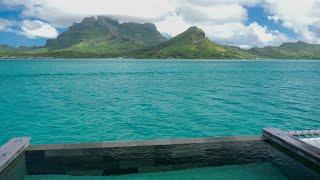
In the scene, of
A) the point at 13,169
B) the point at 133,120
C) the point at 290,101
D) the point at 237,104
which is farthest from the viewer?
the point at 290,101

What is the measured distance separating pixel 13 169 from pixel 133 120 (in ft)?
78.0

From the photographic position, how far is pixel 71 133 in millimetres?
A: 28703

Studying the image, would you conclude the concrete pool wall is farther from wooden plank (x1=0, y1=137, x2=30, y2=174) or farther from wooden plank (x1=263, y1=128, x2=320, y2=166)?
wooden plank (x1=263, y1=128, x2=320, y2=166)

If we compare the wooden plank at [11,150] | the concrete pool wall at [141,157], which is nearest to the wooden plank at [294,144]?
the concrete pool wall at [141,157]

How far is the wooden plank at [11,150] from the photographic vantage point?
9.66m

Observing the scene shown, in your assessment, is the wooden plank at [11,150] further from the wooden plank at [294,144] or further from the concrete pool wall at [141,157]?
the wooden plank at [294,144]

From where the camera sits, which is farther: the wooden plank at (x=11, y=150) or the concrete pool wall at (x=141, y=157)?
the concrete pool wall at (x=141, y=157)

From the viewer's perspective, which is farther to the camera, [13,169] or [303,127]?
[303,127]

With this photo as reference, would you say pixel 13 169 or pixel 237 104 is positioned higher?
pixel 13 169

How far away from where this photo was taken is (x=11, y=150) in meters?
10.4

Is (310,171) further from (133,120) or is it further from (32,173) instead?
(133,120)

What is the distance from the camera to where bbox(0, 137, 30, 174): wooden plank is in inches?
380

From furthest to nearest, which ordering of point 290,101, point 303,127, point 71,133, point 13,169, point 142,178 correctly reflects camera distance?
point 290,101 < point 303,127 < point 71,133 < point 142,178 < point 13,169

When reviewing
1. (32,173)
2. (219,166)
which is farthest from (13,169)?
(219,166)
